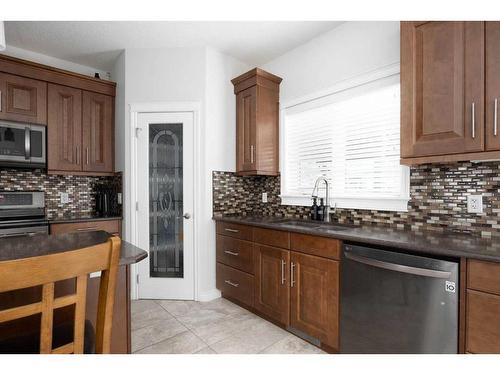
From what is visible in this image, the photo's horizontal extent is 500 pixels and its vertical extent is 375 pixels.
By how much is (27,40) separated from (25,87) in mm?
559

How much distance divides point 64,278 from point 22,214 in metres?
2.68

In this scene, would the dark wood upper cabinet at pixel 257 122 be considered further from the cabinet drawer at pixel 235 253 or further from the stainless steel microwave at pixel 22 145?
the stainless steel microwave at pixel 22 145

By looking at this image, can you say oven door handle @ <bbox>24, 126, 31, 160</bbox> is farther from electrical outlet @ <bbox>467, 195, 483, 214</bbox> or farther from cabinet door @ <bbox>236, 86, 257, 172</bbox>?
electrical outlet @ <bbox>467, 195, 483, 214</bbox>

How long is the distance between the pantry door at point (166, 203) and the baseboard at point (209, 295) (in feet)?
0.38

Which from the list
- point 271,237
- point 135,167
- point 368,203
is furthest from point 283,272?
point 135,167

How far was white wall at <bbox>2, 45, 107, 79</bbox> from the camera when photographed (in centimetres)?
308

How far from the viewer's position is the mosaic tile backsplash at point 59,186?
302 cm

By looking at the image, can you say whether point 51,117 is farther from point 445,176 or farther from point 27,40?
point 445,176

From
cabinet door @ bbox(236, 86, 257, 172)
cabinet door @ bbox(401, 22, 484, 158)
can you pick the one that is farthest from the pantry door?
cabinet door @ bbox(401, 22, 484, 158)

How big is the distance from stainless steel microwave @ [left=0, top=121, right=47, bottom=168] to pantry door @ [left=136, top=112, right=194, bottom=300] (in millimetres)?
981

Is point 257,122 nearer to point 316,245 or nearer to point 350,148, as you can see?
point 350,148

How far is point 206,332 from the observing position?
7.57ft

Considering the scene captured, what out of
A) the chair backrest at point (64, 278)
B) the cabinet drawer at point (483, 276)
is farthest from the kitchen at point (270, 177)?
the chair backrest at point (64, 278)
